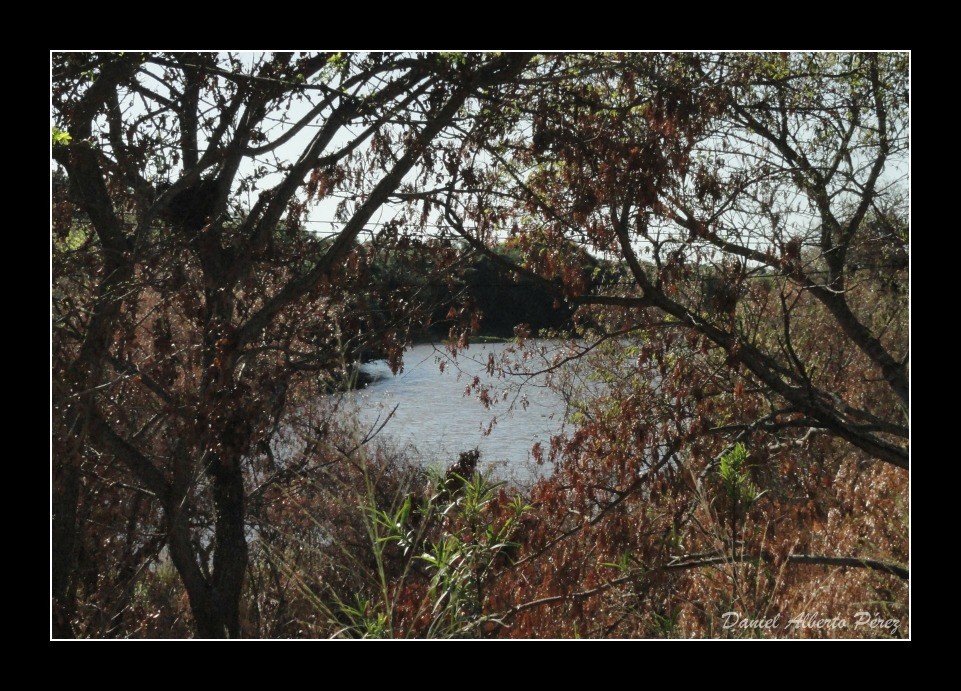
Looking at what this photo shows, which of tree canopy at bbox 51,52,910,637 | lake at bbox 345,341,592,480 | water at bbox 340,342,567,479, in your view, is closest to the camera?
tree canopy at bbox 51,52,910,637

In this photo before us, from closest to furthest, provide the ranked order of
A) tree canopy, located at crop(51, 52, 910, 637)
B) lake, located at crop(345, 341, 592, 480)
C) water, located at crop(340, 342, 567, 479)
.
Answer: tree canopy, located at crop(51, 52, 910, 637) → lake, located at crop(345, 341, 592, 480) → water, located at crop(340, 342, 567, 479)

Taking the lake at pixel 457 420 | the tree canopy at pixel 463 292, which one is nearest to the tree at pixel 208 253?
the tree canopy at pixel 463 292

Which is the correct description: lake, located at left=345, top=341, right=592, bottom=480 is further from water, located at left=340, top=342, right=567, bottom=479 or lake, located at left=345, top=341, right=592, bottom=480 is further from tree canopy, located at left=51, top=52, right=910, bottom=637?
tree canopy, located at left=51, top=52, right=910, bottom=637

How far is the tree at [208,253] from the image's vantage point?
14.6 ft

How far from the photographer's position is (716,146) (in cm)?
631

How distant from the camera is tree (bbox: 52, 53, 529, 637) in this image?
14.6ft

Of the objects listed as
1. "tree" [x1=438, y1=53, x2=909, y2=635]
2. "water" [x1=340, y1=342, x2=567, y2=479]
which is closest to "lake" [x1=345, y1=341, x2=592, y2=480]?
"water" [x1=340, y1=342, x2=567, y2=479]

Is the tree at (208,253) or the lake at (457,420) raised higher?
the tree at (208,253)

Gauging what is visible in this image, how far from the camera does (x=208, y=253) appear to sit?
5.14 meters

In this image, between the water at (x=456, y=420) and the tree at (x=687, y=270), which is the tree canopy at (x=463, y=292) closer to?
the tree at (x=687, y=270)

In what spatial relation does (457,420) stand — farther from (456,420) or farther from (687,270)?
(687,270)

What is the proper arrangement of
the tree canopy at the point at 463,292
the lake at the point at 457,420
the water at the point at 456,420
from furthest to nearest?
the water at the point at 456,420
the lake at the point at 457,420
the tree canopy at the point at 463,292
